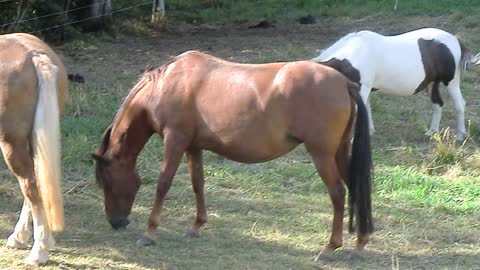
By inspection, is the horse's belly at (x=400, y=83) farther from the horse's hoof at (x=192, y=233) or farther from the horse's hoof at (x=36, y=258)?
the horse's hoof at (x=36, y=258)

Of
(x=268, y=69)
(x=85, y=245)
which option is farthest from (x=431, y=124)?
(x=85, y=245)

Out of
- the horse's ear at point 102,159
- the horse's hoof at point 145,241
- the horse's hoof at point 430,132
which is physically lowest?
the horse's hoof at point 430,132

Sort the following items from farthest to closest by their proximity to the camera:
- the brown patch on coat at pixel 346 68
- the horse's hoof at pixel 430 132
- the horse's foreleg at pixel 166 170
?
the horse's hoof at pixel 430 132 → the brown patch on coat at pixel 346 68 → the horse's foreleg at pixel 166 170

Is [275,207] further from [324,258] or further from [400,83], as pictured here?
[400,83]

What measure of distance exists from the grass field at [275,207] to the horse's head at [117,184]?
0.17 meters

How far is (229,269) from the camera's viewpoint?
16.4ft

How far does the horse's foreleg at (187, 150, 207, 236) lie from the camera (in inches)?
224

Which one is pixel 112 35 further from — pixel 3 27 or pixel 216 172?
pixel 216 172

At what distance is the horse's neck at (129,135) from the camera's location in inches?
217

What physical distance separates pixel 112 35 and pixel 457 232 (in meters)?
10.4

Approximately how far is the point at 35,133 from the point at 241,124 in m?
1.32

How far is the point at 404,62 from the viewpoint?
8.39 meters

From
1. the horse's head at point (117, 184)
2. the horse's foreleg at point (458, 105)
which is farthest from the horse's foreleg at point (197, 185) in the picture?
the horse's foreleg at point (458, 105)

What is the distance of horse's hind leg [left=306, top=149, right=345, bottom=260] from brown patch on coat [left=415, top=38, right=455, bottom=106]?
3.68 metres
